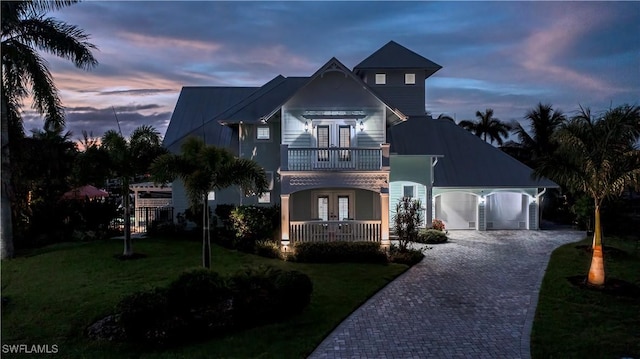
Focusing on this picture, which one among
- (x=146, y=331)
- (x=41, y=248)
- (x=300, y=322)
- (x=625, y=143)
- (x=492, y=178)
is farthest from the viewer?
(x=492, y=178)

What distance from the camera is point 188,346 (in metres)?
9.06

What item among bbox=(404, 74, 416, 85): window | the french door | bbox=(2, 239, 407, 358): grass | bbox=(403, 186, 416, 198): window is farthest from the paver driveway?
bbox=(404, 74, 416, 85): window

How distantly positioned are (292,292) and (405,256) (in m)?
8.00

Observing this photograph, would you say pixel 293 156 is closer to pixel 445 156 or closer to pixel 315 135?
pixel 315 135

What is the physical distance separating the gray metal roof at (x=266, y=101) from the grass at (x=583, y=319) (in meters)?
13.7

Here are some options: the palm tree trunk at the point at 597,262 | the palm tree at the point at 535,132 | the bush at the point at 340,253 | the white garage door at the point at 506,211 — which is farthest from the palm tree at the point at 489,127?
the palm tree trunk at the point at 597,262

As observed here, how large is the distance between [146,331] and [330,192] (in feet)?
47.6

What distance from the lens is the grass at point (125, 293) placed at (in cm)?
898

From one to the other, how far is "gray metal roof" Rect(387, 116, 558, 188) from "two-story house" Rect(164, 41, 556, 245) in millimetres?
65

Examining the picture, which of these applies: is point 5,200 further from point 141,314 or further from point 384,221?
point 384,221

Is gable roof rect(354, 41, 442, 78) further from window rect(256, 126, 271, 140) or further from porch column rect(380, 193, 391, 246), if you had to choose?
porch column rect(380, 193, 391, 246)

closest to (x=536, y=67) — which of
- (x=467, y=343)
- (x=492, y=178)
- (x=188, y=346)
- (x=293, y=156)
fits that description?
(x=492, y=178)

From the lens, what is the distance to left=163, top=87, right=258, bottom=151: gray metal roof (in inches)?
1087

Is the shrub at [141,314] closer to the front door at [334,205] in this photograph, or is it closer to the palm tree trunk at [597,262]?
the palm tree trunk at [597,262]
